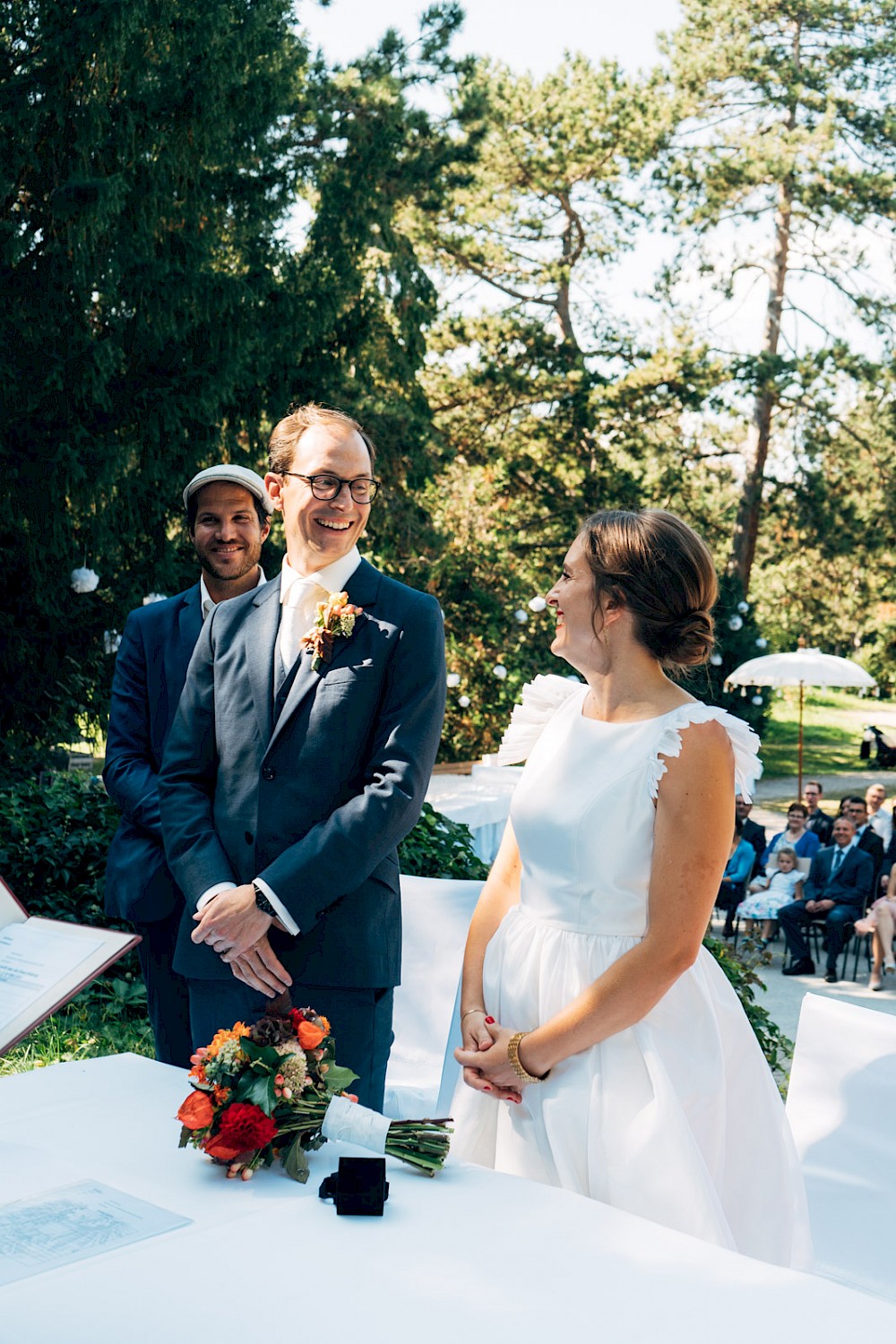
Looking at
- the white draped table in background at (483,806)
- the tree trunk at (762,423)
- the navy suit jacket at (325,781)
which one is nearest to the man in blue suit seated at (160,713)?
the navy suit jacket at (325,781)

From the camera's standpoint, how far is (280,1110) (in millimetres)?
1910

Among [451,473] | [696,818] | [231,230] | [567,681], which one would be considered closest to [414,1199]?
[696,818]

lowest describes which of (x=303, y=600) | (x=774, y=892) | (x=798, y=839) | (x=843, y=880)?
(x=774, y=892)

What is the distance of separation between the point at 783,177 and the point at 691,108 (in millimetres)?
2468

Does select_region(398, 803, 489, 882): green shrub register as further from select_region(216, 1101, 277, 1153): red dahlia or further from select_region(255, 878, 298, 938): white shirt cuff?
select_region(216, 1101, 277, 1153): red dahlia

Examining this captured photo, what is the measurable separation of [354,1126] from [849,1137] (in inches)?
52.5

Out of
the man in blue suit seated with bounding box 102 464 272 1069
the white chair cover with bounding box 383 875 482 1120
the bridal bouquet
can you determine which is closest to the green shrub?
the white chair cover with bounding box 383 875 482 1120

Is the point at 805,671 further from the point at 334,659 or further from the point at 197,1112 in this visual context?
the point at 197,1112

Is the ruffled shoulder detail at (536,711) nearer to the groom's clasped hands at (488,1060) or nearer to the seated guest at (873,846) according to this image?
the groom's clasped hands at (488,1060)

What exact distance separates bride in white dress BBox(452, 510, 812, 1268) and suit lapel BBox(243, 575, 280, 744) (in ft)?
1.98

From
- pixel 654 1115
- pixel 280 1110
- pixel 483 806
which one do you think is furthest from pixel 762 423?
→ pixel 280 1110

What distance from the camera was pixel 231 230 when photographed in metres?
12.6

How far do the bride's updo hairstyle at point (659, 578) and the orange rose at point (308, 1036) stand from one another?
94 centimetres

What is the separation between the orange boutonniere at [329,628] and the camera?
2.76 metres
